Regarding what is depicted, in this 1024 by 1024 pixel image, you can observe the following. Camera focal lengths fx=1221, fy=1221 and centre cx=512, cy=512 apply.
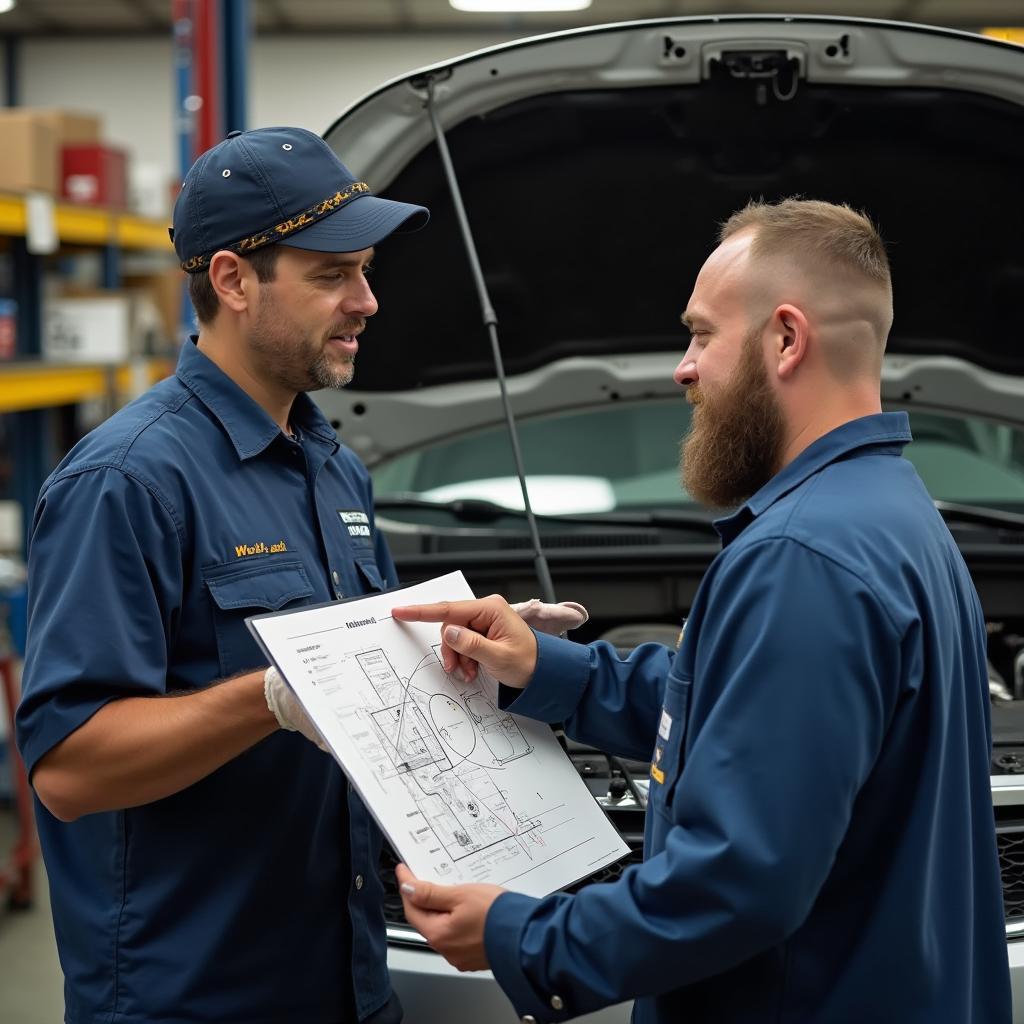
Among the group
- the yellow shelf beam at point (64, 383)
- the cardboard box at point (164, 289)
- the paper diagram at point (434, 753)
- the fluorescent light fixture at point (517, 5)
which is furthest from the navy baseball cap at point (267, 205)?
the fluorescent light fixture at point (517, 5)

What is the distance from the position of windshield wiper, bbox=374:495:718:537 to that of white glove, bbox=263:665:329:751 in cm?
137

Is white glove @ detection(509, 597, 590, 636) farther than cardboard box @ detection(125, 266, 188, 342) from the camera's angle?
No

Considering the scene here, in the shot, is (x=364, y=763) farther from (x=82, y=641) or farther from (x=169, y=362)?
(x=169, y=362)

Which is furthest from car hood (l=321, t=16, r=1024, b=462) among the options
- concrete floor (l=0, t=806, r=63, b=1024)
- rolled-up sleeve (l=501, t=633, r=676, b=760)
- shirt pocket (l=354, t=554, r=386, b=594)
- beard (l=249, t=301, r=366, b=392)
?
concrete floor (l=0, t=806, r=63, b=1024)

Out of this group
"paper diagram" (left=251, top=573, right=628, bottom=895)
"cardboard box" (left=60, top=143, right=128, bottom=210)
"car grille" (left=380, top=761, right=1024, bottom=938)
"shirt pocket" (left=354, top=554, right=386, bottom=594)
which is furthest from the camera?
"cardboard box" (left=60, top=143, right=128, bottom=210)

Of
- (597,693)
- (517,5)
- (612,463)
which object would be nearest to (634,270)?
(612,463)

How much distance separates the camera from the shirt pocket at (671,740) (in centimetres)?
115

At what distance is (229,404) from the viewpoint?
1500mm

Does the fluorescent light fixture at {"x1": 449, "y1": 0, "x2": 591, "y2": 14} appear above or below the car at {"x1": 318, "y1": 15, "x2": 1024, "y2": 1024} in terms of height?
above

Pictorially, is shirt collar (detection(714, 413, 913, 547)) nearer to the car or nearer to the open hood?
the car

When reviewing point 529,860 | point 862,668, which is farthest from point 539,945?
point 862,668

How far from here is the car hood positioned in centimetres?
220

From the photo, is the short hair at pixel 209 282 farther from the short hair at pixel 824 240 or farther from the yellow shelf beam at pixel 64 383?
the yellow shelf beam at pixel 64 383

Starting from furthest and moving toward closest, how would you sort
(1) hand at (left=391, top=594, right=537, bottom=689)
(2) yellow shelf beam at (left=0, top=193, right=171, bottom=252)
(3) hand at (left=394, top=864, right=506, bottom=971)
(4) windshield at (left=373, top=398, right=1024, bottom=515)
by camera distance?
(2) yellow shelf beam at (left=0, top=193, right=171, bottom=252)
(4) windshield at (left=373, top=398, right=1024, bottom=515)
(1) hand at (left=391, top=594, right=537, bottom=689)
(3) hand at (left=394, top=864, right=506, bottom=971)
